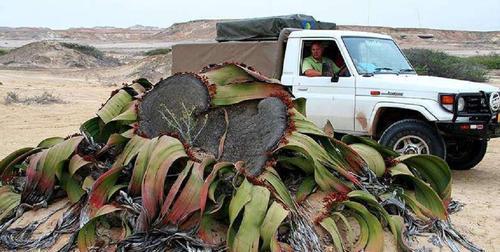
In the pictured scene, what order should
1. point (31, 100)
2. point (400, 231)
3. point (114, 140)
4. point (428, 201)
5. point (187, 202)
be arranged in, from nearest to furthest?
point (187, 202)
point (400, 231)
point (114, 140)
point (428, 201)
point (31, 100)

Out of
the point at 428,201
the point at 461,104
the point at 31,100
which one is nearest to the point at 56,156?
the point at 428,201

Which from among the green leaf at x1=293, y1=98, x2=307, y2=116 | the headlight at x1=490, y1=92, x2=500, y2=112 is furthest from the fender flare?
the green leaf at x1=293, y1=98, x2=307, y2=116

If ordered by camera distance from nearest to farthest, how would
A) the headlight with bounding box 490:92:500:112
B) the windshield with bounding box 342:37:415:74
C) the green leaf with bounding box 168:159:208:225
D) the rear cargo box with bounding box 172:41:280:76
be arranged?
the green leaf with bounding box 168:159:208:225 → the headlight with bounding box 490:92:500:112 → the windshield with bounding box 342:37:415:74 → the rear cargo box with bounding box 172:41:280:76

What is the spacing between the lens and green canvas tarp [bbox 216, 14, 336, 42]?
28.0 ft

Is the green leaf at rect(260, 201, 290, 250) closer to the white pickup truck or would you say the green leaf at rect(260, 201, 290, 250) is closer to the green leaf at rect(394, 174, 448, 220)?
the green leaf at rect(394, 174, 448, 220)

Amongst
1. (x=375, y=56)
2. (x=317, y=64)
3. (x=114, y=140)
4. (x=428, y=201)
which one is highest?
(x=375, y=56)

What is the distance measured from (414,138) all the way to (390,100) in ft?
1.61

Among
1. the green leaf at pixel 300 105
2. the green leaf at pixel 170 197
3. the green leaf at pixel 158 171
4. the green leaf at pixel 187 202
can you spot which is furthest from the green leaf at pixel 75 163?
the green leaf at pixel 300 105

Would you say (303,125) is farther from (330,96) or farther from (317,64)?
(317,64)

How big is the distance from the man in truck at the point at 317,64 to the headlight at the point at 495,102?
1761 mm

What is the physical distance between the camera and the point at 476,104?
673cm

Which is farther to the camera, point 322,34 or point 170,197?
point 322,34

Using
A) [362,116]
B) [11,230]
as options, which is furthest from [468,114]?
[11,230]

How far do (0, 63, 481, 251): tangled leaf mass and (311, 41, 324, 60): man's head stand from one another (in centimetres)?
256
